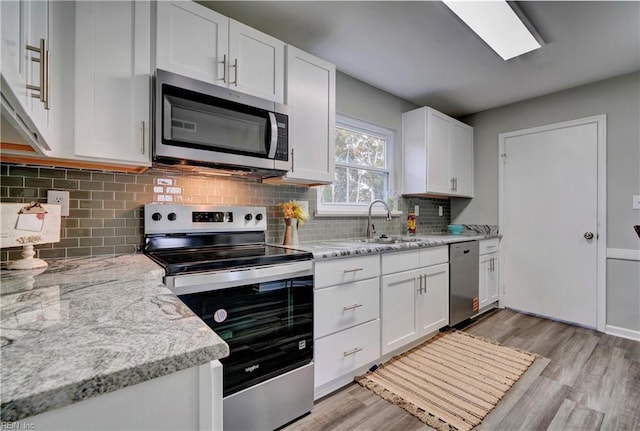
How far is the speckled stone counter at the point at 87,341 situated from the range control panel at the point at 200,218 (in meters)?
0.79

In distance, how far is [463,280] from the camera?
9.82 ft

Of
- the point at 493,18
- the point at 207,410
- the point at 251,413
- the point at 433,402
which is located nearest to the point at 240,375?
the point at 251,413

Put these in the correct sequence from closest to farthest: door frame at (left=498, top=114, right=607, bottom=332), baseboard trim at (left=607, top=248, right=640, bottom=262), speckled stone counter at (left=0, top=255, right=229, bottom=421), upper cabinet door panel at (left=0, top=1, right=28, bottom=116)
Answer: speckled stone counter at (left=0, top=255, right=229, bottom=421) < upper cabinet door panel at (left=0, top=1, right=28, bottom=116) < baseboard trim at (left=607, top=248, right=640, bottom=262) < door frame at (left=498, top=114, right=607, bottom=332)

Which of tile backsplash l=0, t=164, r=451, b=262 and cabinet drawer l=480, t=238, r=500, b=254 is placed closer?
tile backsplash l=0, t=164, r=451, b=262

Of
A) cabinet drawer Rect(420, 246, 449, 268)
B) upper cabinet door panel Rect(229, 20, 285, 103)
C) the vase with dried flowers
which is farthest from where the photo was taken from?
cabinet drawer Rect(420, 246, 449, 268)

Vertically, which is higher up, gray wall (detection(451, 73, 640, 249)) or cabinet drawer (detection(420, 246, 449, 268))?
gray wall (detection(451, 73, 640, 249))

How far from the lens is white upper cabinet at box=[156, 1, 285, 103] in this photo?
1548 mm

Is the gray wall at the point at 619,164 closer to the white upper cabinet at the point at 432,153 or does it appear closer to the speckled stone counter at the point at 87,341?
the white upper cabinet at the point at 432,153

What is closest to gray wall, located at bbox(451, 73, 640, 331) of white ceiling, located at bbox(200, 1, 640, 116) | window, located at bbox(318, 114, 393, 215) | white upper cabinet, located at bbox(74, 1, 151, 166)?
white ceiling, located at bbox(200, 1, 640, 116)

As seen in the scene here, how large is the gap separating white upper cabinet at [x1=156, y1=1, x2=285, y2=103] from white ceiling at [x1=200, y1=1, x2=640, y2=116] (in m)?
0.29

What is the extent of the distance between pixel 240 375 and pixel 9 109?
131 cm

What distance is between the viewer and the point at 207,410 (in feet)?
1.86

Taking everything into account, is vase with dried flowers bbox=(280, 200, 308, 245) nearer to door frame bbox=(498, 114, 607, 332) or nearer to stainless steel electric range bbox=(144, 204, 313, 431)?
stainless steel electric range bbox=(144, 204, 313, 431)

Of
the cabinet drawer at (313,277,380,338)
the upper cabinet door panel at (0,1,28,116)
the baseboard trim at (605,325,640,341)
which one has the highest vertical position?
the upper cabinet door panel at (0,1,28,116)
